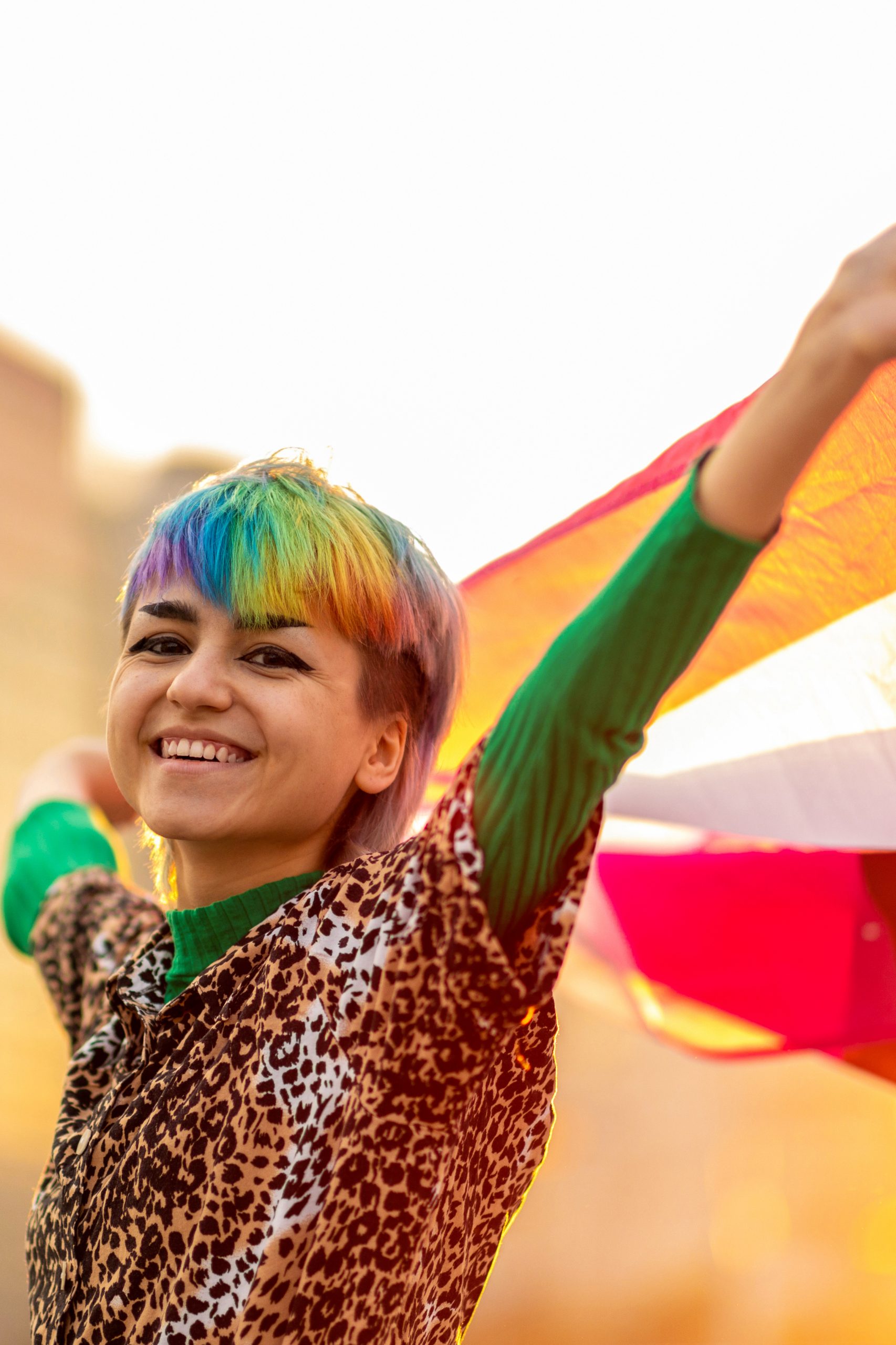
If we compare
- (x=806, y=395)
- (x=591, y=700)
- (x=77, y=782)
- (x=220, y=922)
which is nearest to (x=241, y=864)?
(x=220, y=922)

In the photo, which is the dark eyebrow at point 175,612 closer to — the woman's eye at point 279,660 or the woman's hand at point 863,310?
the woman's eye at point 279,660

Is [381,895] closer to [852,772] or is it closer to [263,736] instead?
[263,736]

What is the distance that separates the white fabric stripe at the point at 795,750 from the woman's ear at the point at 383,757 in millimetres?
444

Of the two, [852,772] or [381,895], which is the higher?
[381,895]

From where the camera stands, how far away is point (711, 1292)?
289 cm

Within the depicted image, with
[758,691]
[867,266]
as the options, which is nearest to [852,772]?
[758,691]

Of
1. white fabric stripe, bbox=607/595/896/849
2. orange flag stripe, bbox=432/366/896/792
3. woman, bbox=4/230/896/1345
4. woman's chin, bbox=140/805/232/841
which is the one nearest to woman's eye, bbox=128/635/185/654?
woman, bbox=4/230/896/1345

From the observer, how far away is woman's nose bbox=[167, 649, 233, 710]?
2.38 ft

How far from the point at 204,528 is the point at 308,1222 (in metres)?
0.45

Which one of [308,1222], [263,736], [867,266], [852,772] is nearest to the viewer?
[867,266]

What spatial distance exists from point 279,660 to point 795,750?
0.61m

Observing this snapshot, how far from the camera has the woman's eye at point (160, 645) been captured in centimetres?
80

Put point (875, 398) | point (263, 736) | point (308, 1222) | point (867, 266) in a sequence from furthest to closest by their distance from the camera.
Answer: point (875, 398) < point (263, 736) < point (308, 1222) < point (867, 266)

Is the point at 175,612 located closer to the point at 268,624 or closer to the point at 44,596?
the point at 268,624
